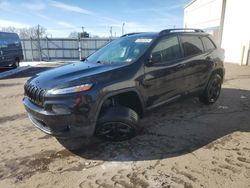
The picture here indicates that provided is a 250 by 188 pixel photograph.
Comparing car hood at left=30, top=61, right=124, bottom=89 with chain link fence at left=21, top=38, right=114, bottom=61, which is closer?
car hood at left=30, top=61, right=124, bottom=89

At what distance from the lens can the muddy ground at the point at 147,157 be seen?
271 centimetres

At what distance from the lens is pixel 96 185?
2.63m

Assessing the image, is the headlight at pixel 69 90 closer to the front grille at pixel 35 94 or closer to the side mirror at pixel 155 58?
the front grille at pixel 35 94

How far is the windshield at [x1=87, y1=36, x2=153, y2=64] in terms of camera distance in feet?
12.4

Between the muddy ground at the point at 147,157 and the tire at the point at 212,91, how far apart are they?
0.67 m

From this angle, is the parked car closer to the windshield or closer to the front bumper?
the windshield

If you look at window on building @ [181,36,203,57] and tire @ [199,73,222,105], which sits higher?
window on building @ [181,36,203,57]

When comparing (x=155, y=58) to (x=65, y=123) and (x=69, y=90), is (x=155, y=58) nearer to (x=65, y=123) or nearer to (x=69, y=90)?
(x=69, y=90)

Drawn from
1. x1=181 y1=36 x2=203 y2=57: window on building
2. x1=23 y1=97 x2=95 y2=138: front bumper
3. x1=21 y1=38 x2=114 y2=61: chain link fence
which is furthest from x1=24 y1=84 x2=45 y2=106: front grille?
x1=21 y1=38 x2=114 y2=61: chain link fence

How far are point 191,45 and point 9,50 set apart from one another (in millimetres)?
12561

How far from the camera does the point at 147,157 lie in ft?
10.5

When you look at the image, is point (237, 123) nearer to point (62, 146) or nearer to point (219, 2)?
point (62, 146)

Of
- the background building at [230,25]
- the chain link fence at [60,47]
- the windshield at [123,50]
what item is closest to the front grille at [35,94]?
the windshield at [123,50]

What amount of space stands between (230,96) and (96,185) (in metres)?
5.19
